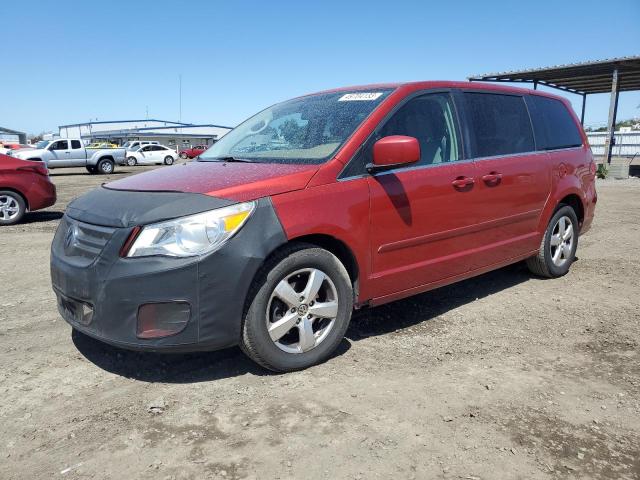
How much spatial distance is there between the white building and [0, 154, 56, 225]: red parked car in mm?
69834

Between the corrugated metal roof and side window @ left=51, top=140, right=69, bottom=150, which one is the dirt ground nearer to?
the corrugated metal roof

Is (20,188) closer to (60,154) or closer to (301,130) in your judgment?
(301,130)

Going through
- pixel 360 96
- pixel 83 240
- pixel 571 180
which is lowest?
pixel 83 240

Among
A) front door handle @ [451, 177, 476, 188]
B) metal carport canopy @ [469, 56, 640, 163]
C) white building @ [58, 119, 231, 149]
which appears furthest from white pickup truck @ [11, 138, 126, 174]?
white building @ [58, 119, 231, 149]

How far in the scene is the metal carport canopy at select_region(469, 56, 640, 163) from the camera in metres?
18.4

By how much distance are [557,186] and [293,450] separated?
3773 mm

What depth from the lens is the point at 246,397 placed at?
291 cm

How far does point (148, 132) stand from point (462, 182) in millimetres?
84799

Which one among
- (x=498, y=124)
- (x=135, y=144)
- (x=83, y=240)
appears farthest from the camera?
(x=135, y=144)

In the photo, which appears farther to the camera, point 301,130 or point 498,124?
point 498,124

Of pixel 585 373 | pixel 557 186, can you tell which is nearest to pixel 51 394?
pixel 585 373

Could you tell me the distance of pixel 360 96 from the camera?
12.8 ft

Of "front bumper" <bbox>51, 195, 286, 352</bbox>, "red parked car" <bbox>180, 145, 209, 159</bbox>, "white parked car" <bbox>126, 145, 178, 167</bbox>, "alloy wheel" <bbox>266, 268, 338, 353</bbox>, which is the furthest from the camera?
"white parked car" <bbox>126, 145, 178, 167</bbox>

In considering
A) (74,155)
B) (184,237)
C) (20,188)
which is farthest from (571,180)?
(74,155)
